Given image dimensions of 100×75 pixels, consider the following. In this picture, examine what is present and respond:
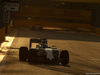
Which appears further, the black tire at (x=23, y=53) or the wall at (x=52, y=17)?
the wall at (x=52, y=17)

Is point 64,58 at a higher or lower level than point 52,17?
lower

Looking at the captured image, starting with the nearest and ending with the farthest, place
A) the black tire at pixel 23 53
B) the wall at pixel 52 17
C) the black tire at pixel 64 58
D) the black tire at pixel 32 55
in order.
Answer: the black tire at pixel 32 55, the black tire at pixel 64 58, the black tire at pixel 23 53, the wall at pixel 52 17

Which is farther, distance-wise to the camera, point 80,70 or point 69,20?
point 69,20

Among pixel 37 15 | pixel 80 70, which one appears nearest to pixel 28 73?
pixel 80 70

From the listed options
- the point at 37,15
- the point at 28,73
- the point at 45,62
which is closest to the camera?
the point at 28,73

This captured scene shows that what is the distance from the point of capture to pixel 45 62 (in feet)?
51.2

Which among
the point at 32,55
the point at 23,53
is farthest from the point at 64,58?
the point at 23,53

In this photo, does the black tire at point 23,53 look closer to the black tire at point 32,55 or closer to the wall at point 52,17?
the black tire at point 32,55

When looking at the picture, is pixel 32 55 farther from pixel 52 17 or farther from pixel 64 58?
pixel 52 17

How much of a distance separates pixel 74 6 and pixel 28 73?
217 feet

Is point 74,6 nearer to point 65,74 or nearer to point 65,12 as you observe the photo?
point 65,12

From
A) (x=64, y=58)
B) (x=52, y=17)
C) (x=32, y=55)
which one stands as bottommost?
(x=64, y=58)

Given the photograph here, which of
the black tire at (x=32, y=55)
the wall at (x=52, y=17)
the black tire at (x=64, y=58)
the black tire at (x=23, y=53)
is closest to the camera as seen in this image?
the black tire at (x=32, y=55)

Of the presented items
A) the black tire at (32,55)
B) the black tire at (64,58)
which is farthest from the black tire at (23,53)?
the black tire at (64,58)
